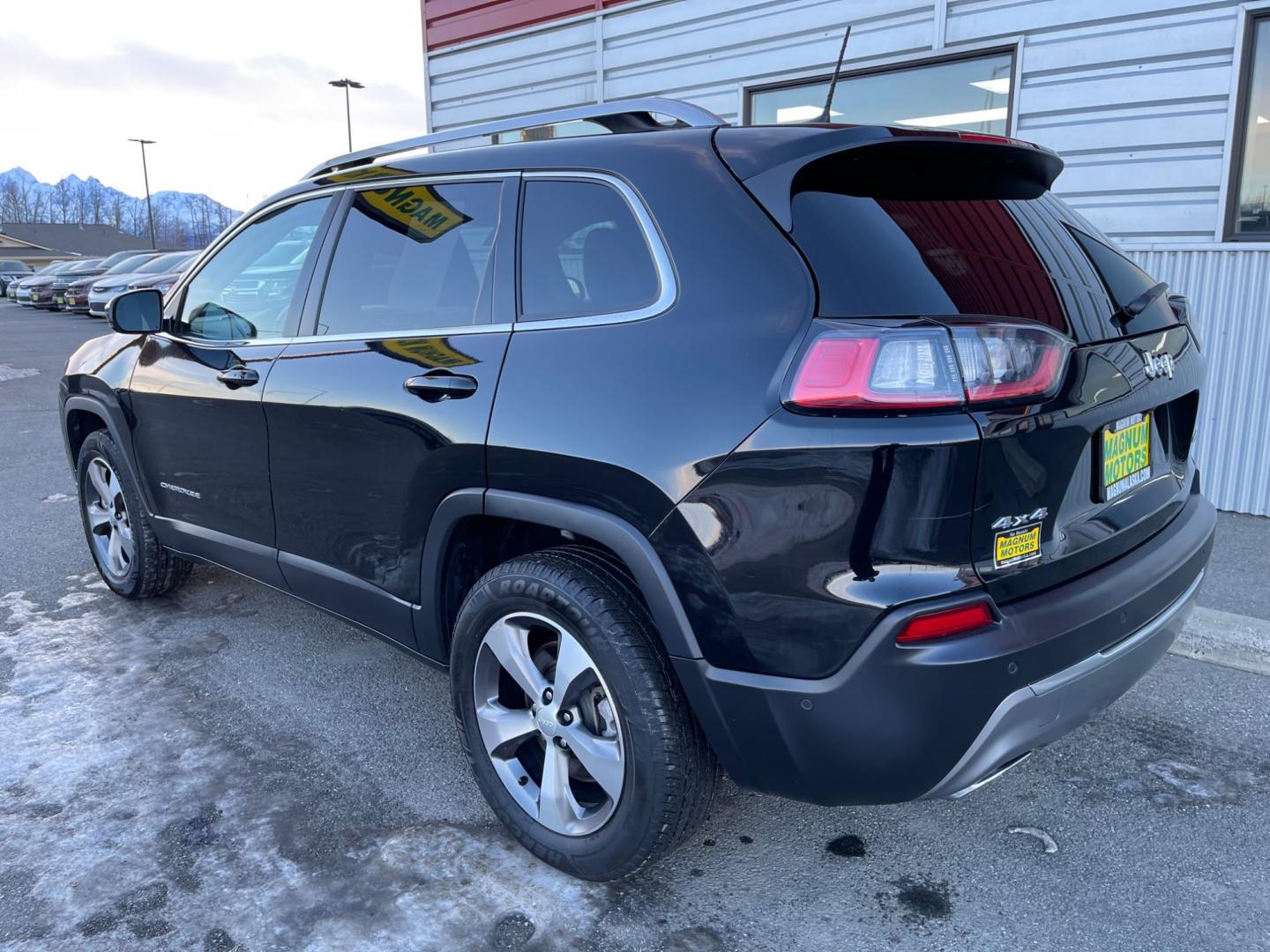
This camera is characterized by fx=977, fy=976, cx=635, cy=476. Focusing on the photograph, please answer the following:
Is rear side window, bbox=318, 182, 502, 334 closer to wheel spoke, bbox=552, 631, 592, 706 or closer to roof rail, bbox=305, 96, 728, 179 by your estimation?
roof rail, bbox=305, 96, 728, 179

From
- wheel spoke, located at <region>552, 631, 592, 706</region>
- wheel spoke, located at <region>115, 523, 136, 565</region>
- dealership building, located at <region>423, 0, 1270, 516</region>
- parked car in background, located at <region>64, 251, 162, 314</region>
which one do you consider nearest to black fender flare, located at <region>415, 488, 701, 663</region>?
wheel spoke, located at <region>552, 631, 592, 706</region>

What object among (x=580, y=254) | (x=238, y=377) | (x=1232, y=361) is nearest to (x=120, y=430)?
(x=238, y=377)

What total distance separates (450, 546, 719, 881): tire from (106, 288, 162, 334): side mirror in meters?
2.15

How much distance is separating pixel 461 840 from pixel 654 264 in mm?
1617

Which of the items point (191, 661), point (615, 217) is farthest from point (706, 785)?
point (191, 661)

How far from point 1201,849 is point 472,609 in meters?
2.02

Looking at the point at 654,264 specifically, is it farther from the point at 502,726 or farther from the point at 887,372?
the point at 502,726

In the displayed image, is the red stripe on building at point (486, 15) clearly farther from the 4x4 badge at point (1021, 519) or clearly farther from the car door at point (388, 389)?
the 4x4 badge at point (1021, 519)

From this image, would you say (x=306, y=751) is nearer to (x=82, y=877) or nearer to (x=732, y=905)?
(x=82, y=877)

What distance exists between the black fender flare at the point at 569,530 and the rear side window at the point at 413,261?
1.68 feet

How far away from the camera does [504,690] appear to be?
264cm

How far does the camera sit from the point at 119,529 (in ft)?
14.3

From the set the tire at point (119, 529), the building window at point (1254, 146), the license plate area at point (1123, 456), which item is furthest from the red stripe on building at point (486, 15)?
the license plate area at point (1123, 456)

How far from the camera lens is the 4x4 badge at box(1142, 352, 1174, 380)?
7.59ft
